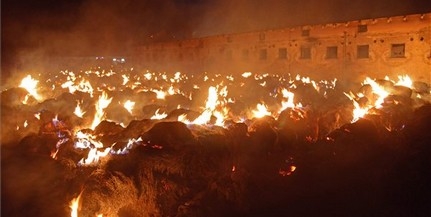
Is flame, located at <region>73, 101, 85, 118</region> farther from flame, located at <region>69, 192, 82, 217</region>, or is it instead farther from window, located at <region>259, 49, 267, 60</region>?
window, located at <region>259, 49, 267, 60</region>

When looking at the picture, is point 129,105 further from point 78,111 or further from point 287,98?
point 287,98

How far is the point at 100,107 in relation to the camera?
11.3 meters

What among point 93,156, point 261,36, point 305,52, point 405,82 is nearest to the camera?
point 93,156

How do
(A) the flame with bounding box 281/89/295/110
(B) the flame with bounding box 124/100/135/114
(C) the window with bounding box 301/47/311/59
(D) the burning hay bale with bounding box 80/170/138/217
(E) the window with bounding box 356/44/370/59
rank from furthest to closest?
(C) the window with bounding box 301/47/311/59 < (E) the window with bounding box 356/44/370/59 < (A) the flame with bounding box 281/89/295/110 < (B) the flame with bounding box 124/100/135/114 < (D) the burning hay bale with bounding box 80/170/138/217

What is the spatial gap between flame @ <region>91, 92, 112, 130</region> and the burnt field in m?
0.14

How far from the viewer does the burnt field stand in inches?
223

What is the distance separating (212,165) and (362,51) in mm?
20155

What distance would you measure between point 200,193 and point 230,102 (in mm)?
5345

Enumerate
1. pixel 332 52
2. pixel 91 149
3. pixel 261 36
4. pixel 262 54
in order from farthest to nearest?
1. pixel 262 54
2. pixel 261 36
3. pixel 332 52
4. pixel 91 149

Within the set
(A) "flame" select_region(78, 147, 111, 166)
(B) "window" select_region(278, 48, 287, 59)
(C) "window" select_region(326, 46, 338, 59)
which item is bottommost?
(A) "flame" select_region(78, 147, 111, 166)

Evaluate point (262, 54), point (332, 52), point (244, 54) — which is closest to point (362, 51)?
point (332, 52)

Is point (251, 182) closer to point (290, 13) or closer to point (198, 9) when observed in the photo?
point (290, 13)

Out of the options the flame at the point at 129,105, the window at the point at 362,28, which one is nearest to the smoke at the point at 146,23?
the window at the point at 362,28

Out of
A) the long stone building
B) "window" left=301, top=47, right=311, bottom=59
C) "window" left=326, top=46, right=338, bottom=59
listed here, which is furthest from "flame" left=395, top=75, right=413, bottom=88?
"window" left=301, top=47, right=311, bottom=59
